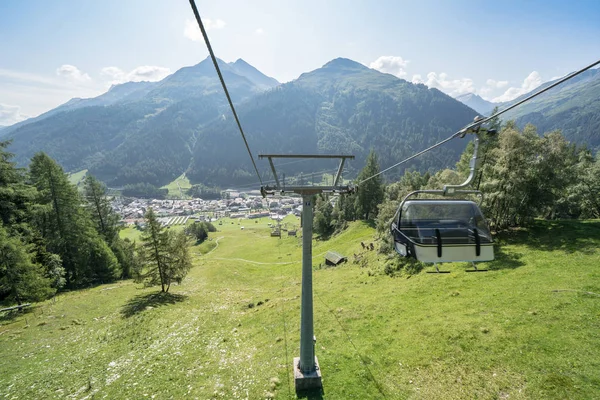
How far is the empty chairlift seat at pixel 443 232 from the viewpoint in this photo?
9.95m

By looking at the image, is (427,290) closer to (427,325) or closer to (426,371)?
(427,325)

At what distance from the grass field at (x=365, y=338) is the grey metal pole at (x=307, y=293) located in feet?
6.02

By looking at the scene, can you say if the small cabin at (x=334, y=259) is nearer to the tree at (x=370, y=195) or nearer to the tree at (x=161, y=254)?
the tree at (x=161, y=254)

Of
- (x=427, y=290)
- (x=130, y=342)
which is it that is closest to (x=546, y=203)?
(x=427, y=290)

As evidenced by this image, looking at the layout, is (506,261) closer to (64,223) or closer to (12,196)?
(12,196)

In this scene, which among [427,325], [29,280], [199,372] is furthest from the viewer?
[29,280]

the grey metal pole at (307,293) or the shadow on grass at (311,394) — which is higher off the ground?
the grey metal pole at (307,293)

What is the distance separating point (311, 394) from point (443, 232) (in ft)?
32.3

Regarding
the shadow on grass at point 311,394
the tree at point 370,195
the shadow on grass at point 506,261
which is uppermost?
the tree at point 370,195

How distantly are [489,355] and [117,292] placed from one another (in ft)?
126

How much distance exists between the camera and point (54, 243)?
35312 mm

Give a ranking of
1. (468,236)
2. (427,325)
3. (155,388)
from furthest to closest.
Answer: (427,325), (155,388), (468,236)

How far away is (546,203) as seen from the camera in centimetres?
2711

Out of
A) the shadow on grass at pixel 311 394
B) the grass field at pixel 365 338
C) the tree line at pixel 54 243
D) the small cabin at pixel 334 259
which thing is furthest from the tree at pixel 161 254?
the shadow on grass at pixel 311 394
